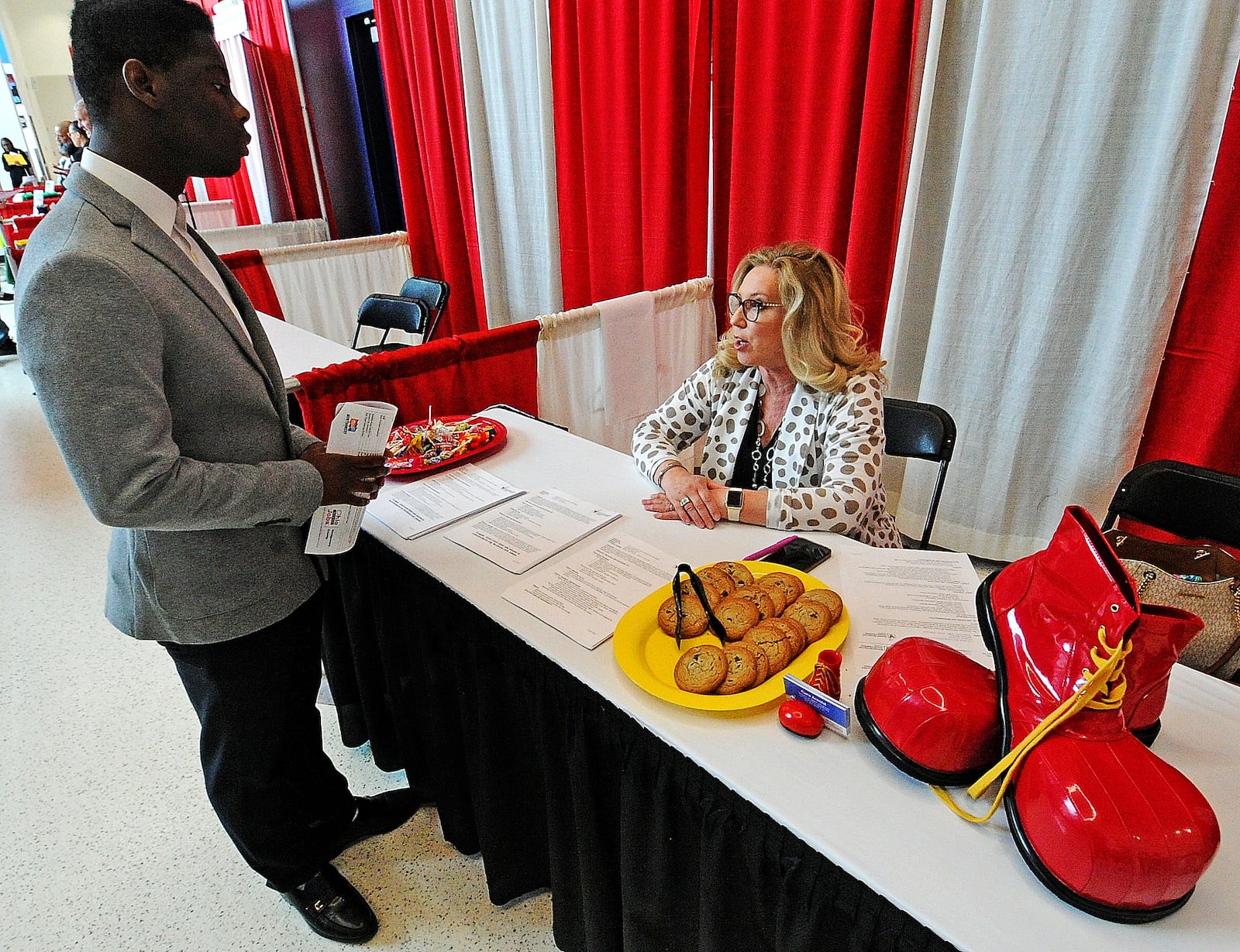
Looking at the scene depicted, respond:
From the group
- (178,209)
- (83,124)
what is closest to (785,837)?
(178,209)

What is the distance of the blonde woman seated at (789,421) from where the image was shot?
1.33m

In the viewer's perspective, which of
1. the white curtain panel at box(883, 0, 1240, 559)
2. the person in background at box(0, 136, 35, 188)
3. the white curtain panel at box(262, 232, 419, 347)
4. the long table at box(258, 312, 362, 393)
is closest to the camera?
the white curtain panel at box(883, 0, 1240, 559)

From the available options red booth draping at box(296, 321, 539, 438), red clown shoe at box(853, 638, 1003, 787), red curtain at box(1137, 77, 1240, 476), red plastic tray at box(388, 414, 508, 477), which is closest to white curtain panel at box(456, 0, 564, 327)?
red booth draping at box(296, 321, 539, 438)

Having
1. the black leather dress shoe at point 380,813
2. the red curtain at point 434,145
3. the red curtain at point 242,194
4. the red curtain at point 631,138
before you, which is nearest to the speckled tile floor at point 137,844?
the black leather dress shoe at point 380,813

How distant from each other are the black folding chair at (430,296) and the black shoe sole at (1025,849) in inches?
105

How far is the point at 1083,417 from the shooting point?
2123 millimetres

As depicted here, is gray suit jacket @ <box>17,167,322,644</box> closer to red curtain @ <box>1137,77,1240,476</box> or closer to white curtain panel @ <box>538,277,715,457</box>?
white curtain panel @ <box>538,277,715,457</box>

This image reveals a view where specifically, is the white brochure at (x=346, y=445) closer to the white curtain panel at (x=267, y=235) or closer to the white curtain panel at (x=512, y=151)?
the white curtain panel at (x=512, y=151)

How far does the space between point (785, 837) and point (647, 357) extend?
1.98 meters

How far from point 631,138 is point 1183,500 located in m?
2.34

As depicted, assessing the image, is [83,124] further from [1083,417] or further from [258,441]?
[1083,417]

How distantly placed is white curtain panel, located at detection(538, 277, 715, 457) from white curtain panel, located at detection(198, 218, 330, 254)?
3357 millimetres

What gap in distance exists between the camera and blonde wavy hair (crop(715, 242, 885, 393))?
1.43 meters

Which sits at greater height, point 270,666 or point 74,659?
point 270,666
